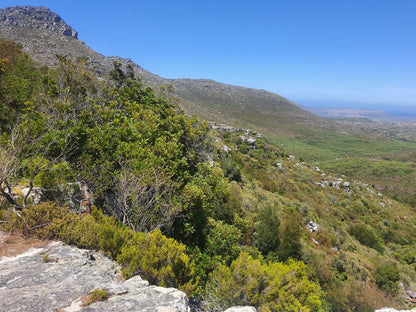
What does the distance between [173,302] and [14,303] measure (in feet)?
8.84

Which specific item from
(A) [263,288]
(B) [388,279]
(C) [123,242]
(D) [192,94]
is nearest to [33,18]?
(D) [192,94]

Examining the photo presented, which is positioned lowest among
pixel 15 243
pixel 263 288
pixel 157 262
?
pixel 263 288

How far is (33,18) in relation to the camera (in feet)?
328

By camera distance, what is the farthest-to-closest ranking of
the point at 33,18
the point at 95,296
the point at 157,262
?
the point at 33,18, the point at 157,262, the point at 95,296

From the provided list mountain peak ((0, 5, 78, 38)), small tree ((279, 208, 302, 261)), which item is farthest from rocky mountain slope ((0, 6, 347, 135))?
small tree ((279, 208, 302, 261))

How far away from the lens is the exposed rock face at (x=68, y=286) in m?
3.72

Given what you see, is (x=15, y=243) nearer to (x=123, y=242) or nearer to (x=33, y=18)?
(x=123, y=242)

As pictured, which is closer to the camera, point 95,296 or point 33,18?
point 95,296

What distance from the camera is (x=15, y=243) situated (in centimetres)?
540

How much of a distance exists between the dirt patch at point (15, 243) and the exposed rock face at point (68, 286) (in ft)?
0.72

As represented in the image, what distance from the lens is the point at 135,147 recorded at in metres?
8.48

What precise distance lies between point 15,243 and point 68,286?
98.2 inches

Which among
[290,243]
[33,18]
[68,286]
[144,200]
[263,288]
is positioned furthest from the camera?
[33,18]

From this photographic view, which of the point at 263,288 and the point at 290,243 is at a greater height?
the point at 263,288
